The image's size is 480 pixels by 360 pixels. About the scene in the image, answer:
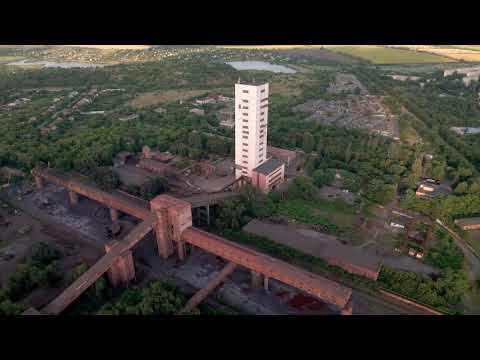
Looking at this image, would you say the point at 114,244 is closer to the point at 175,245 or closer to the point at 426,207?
the point at 175,245

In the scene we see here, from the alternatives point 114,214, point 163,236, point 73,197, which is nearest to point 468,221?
point 163,236

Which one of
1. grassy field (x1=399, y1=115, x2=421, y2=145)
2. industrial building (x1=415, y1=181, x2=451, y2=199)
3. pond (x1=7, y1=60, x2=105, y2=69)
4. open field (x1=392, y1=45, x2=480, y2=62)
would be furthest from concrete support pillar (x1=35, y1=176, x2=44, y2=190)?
open field (x1=392, y1=45, x2=480, y2=62)

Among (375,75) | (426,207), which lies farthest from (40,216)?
(375,75)

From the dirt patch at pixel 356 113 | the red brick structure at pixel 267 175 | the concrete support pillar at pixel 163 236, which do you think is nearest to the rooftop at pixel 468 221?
the red brick structure at pixel 267 175

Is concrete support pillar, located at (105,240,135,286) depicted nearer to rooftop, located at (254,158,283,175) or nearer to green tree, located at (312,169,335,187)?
rooftop, located at (254,158,283,175)

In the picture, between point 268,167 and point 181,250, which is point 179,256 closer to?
point 181,250
